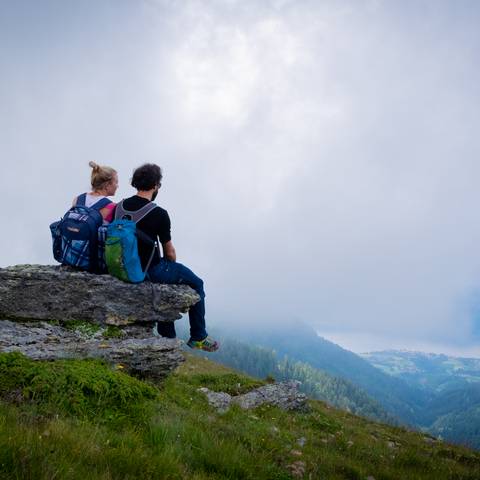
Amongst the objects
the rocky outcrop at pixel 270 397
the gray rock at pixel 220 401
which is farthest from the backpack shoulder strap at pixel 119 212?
the rocky outcrop at pixel 270 397

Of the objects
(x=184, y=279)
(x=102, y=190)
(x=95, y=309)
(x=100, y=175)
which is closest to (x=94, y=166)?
(x=100, y=175)

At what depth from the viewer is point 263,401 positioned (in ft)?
44.1

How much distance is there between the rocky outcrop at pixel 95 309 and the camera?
8789 mm

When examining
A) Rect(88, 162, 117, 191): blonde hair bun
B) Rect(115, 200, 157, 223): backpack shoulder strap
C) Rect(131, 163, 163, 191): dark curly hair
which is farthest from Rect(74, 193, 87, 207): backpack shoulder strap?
Rect(131, 163, 163, 191): dark curly hair

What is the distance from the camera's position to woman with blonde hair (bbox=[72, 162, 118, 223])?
950 centimetres

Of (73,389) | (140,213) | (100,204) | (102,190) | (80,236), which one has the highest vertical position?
(102,190)

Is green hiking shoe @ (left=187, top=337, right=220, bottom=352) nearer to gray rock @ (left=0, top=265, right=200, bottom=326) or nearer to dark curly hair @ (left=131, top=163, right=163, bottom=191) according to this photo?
gray rock @ (left=0, top=265, right=200, bottom=326)

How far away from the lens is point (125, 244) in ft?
29.4

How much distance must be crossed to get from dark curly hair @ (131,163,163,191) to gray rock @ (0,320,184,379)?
369cm

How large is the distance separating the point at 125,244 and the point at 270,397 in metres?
8.32

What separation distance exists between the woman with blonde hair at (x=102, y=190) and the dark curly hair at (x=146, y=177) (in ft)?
1.88

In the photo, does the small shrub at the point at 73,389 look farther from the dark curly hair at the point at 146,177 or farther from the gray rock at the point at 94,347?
the dark curly hair at the point at 146,177

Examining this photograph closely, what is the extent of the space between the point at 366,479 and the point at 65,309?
24.9ft

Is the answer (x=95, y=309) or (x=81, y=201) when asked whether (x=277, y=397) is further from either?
(x=81, y=201)
